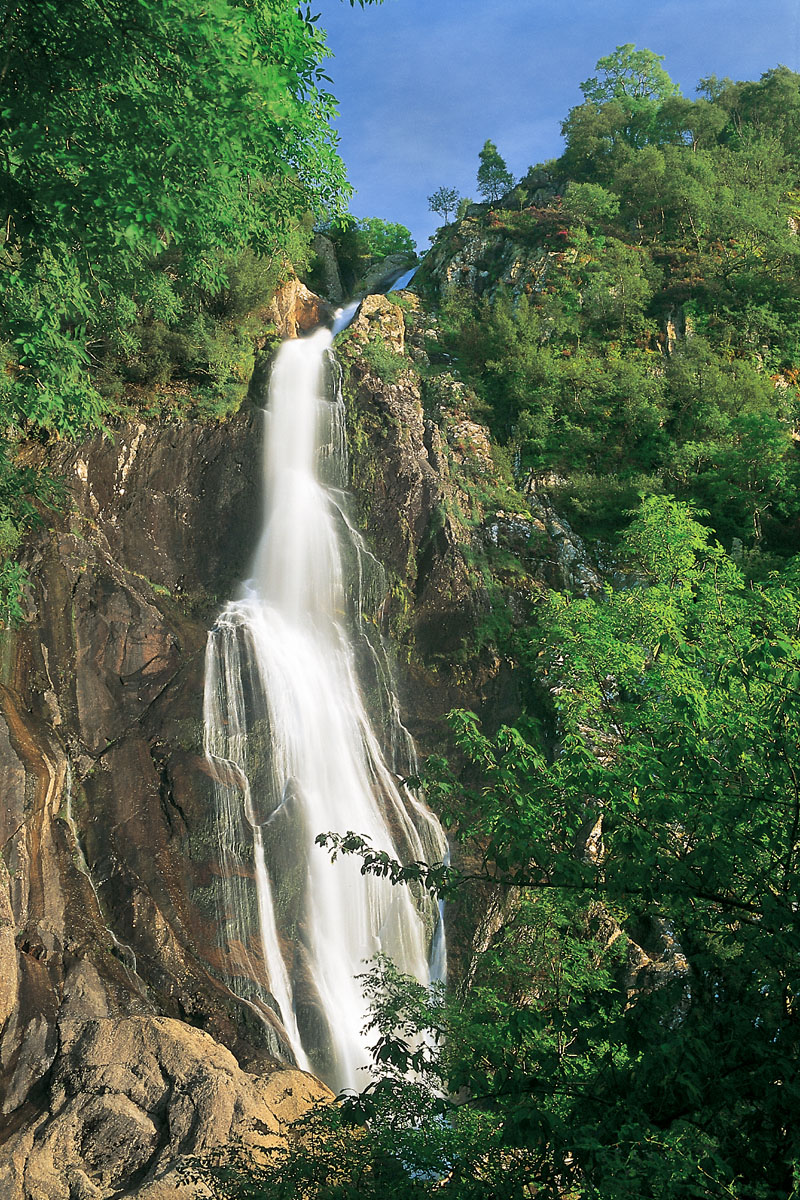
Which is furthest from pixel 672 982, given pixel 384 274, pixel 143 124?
pixel 384 274

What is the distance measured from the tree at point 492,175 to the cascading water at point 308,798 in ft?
97.2

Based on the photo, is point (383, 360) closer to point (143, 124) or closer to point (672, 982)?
point (143, 124)

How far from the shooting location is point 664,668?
9.59m

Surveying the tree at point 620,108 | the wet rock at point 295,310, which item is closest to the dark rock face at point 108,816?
the wet rock at point 295,310

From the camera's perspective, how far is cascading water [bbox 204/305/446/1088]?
1098cm

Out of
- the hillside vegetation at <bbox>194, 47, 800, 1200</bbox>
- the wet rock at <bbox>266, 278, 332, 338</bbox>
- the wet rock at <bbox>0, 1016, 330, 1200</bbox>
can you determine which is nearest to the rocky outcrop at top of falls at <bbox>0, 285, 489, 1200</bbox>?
the wet rock at <bbox>0, 1016, 330, 1200</bbox>

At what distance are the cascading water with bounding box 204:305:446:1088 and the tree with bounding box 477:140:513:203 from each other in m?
29.6

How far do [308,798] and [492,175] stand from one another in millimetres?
36659

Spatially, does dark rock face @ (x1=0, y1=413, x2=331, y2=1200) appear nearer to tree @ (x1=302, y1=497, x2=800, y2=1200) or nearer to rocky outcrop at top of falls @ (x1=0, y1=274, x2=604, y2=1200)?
rocky outcrop at top of falls @ (x1=0, y1=274, x2=604, y2=1200)

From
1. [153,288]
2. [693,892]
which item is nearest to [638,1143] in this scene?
[693,892]

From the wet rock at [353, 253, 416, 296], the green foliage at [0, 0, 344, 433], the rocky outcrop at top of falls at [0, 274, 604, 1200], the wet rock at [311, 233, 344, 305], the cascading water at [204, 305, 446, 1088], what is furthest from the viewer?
the wet rock at [353, 253, 416, 296]

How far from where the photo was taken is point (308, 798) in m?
12.5

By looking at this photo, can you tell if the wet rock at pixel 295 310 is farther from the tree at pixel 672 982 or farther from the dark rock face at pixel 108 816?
the tree at pixel 672 982

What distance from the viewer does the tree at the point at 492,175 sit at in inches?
1512
